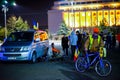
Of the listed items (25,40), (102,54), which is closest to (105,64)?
(102,54)

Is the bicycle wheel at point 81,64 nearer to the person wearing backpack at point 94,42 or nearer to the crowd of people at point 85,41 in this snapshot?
the crowd of people at point 85,41

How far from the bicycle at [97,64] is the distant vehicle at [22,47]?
14.2ft

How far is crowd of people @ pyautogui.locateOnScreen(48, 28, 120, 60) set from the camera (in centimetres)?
1332

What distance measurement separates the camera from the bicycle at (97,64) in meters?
12.9

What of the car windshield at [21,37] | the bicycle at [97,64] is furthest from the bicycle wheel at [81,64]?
the car windshield at [21,37]

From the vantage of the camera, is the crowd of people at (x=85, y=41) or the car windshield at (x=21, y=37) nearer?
the crowd of people at (x=85, y=41)

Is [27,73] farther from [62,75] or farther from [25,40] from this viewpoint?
[25,40]

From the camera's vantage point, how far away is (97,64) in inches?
518

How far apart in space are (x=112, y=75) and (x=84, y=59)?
1.36 metres

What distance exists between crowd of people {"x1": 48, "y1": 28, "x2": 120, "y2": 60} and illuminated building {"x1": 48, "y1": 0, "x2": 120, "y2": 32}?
233 feet

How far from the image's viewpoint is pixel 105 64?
12.9 meters

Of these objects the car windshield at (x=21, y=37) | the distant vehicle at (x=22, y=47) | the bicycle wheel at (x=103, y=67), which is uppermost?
the car windshield at (x=21, y=37)

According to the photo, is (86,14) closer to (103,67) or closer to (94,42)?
(94,42)

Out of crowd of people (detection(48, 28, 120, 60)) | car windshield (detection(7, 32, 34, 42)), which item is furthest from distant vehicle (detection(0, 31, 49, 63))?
crowd of people (detection(48, 28, 120, 60))
